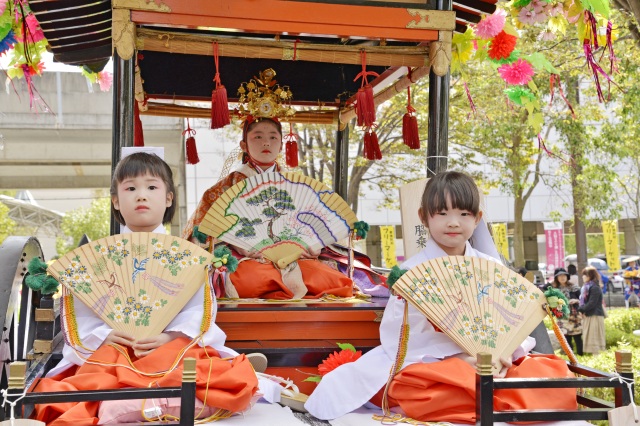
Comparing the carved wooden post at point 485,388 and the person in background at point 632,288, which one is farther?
the person in background at point 632,288

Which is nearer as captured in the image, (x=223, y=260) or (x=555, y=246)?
(x=223, y=260)

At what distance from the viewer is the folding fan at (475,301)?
313cm

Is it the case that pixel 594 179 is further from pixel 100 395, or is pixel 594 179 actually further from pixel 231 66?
pixel 100 395

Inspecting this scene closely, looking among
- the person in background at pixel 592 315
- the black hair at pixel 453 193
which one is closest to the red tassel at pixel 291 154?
the black hair at pixel 453 193

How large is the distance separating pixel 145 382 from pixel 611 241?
20506mm

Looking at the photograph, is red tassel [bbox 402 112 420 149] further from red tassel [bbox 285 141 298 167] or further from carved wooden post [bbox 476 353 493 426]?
carved wooden post [bbox 476 353 493 426]

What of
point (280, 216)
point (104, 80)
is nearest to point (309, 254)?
point (280, 216)

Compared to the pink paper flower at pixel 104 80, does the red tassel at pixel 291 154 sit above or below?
below

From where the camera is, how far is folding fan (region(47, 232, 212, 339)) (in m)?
3.26

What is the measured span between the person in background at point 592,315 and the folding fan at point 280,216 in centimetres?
856

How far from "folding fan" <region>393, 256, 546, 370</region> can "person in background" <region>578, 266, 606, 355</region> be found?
392 inches

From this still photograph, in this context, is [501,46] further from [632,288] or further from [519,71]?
[632,288]

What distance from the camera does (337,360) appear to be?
3.68m

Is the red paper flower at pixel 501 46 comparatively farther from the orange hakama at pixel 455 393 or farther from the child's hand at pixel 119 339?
the child's hand at pixel 119 339
